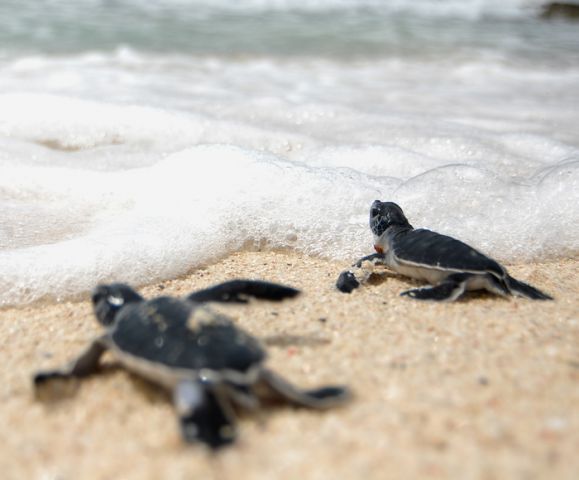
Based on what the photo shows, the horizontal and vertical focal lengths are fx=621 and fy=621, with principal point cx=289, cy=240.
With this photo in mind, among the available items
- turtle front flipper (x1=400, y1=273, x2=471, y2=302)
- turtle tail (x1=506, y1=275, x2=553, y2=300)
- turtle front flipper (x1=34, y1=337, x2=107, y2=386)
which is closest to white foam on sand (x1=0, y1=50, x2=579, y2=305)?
turtle tail (x1=506, y1=275, x2=553, y2=300)

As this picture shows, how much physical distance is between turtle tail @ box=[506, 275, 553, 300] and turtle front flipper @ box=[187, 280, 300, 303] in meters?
1.03

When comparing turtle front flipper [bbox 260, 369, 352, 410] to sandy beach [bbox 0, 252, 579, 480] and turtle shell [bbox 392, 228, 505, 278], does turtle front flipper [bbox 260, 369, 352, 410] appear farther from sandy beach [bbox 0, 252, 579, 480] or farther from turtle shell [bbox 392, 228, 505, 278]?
turtle shell [bbox 392, 228, 505, 278]

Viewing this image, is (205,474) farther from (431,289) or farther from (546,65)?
(546,65)

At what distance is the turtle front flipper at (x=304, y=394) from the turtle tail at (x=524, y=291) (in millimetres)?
1124

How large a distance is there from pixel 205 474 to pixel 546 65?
8.16 meters

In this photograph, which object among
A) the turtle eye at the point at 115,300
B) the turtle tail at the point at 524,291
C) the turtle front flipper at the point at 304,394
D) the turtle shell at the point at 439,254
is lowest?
the turtle tail at the point at 524,291

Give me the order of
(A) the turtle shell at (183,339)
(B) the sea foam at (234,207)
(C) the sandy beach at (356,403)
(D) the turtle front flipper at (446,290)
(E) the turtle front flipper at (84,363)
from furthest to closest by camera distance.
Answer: (B) the sea foam at (234,207) → (D) the turtle front flipper at (446,290) → (E) the turtle front flipper at (84,363) → (A) the turtle shell at (183,339) → (C) the sandy beach at (356,403)

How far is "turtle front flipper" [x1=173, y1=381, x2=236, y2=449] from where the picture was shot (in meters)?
1.36

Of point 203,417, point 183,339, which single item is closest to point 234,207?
point 183,339

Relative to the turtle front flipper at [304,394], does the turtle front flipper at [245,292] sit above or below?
above

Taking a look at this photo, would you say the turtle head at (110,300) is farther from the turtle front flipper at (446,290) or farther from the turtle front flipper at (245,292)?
the turtle front flipper at (446,290)

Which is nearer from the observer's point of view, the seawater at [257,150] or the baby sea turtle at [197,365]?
the baby sea turtle at [197,365]

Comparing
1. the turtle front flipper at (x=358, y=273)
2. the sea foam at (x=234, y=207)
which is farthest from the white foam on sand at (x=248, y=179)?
the turtle front flipper at (x=358, y=273)

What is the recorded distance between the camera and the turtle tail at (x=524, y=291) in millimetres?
2396
